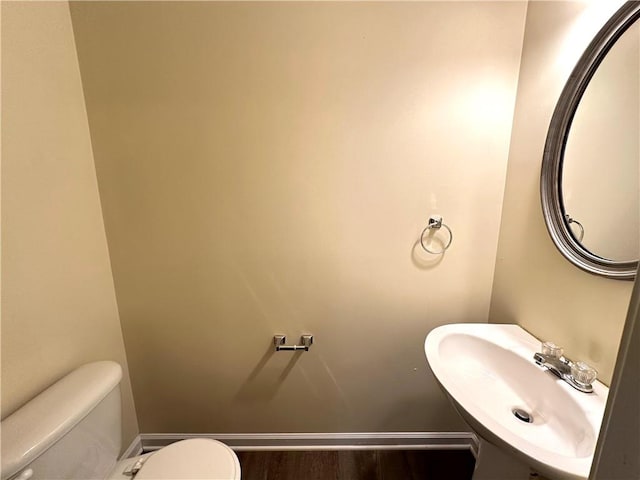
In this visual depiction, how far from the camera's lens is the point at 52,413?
0.84 meters

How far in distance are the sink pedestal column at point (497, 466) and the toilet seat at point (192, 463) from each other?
2.87 feet

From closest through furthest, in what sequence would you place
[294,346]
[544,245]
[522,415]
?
[522,415] → [544,245] → [294,346]

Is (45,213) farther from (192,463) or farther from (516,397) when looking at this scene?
(516,397)

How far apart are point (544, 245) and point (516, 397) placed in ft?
1.87

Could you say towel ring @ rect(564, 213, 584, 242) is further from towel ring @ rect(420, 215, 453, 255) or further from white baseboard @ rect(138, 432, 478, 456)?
white baseboard @ rect(138, 432, 478, 456)

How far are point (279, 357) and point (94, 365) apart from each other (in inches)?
29.7

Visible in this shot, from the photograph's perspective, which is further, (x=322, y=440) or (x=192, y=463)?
(x=322, y=440)

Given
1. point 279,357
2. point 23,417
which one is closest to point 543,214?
point 279,357

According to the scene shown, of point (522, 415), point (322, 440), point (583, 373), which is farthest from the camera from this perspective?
point (322, 440)

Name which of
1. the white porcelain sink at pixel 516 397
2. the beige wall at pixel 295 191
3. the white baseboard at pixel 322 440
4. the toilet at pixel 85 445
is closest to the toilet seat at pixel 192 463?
the toilet at pixel 85 445

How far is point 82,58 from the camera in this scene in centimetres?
113

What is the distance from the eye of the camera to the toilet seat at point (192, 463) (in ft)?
3.10

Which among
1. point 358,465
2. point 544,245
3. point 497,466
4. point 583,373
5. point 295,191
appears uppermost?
point 295,191

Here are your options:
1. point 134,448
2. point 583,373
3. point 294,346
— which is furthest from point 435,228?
point 134,448
